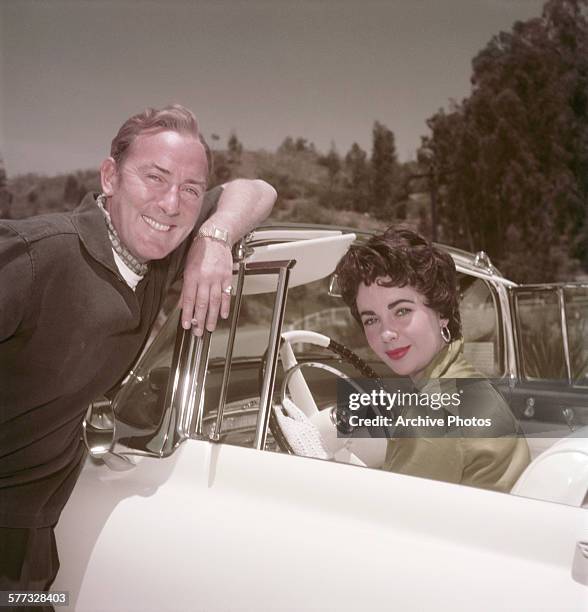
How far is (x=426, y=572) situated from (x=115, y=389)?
3.03 feet

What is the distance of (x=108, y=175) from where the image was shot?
1608 millimetres

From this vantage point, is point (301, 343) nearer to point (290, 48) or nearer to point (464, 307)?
point (464, 307)

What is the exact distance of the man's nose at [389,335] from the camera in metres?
1.53

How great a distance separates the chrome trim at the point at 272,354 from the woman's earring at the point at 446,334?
14.5 inches

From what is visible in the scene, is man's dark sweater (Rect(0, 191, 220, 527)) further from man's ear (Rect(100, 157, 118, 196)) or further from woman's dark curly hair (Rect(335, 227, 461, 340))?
woman's dark curly hair (Rect(335, 227, 461, 340))

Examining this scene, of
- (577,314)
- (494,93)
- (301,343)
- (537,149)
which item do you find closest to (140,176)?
(301,343)

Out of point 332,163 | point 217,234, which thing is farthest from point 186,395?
point 332,163

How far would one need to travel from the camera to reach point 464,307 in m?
2.22

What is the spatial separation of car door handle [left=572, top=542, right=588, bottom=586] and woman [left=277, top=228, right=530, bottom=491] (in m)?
0.19

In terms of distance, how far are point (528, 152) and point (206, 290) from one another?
607 cm

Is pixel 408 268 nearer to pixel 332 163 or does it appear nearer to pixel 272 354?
pixel 272 354

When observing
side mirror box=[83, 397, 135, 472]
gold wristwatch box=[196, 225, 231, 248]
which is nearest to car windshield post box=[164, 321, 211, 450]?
side mirror box=[83, 397, 135, 472]

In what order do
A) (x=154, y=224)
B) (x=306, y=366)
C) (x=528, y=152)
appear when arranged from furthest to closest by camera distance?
(x=528, y=152) < (x=306, y=366) < (x=154, y=224)

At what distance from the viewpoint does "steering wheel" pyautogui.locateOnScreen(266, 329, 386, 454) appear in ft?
6.57
